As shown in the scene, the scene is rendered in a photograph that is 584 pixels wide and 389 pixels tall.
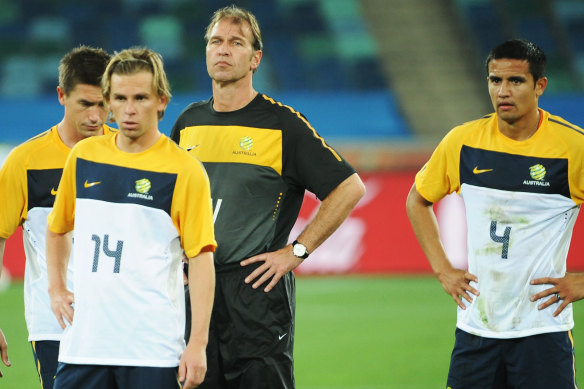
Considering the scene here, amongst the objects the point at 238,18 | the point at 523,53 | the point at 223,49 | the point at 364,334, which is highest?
the point at 238,18

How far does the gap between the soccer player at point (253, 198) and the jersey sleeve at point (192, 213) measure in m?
0.74

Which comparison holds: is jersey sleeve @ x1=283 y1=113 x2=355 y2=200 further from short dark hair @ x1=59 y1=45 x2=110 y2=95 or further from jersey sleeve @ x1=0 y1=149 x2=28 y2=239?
jersey sleeve @ x1=0 y1=149 x2=28 y2=239

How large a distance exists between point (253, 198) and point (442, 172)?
98cm

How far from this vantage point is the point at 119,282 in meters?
3.75

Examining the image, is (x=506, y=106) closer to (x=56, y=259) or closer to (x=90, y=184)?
(x=90, y=184)

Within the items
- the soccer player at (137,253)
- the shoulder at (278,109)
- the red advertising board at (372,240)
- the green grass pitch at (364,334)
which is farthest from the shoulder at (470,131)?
the red advertising board at (372,240)

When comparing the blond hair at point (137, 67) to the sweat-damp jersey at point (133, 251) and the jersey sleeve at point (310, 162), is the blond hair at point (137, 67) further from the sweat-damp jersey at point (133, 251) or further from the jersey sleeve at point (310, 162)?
the jersey sleeve at point (310, 162)

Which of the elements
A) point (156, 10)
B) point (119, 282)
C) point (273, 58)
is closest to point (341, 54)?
point (273, 58)

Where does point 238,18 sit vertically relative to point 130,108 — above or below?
above

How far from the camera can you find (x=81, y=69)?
14.7 ft

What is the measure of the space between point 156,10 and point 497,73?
1779cm

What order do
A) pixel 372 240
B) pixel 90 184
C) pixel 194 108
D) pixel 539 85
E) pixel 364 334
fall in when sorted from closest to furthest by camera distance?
pixel 90 184 → pixel 539 85 → pixel 194 108 → pixel 364 334 → pixel 372 240

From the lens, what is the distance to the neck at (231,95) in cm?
470

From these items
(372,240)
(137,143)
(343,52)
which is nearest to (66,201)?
(137,143)
